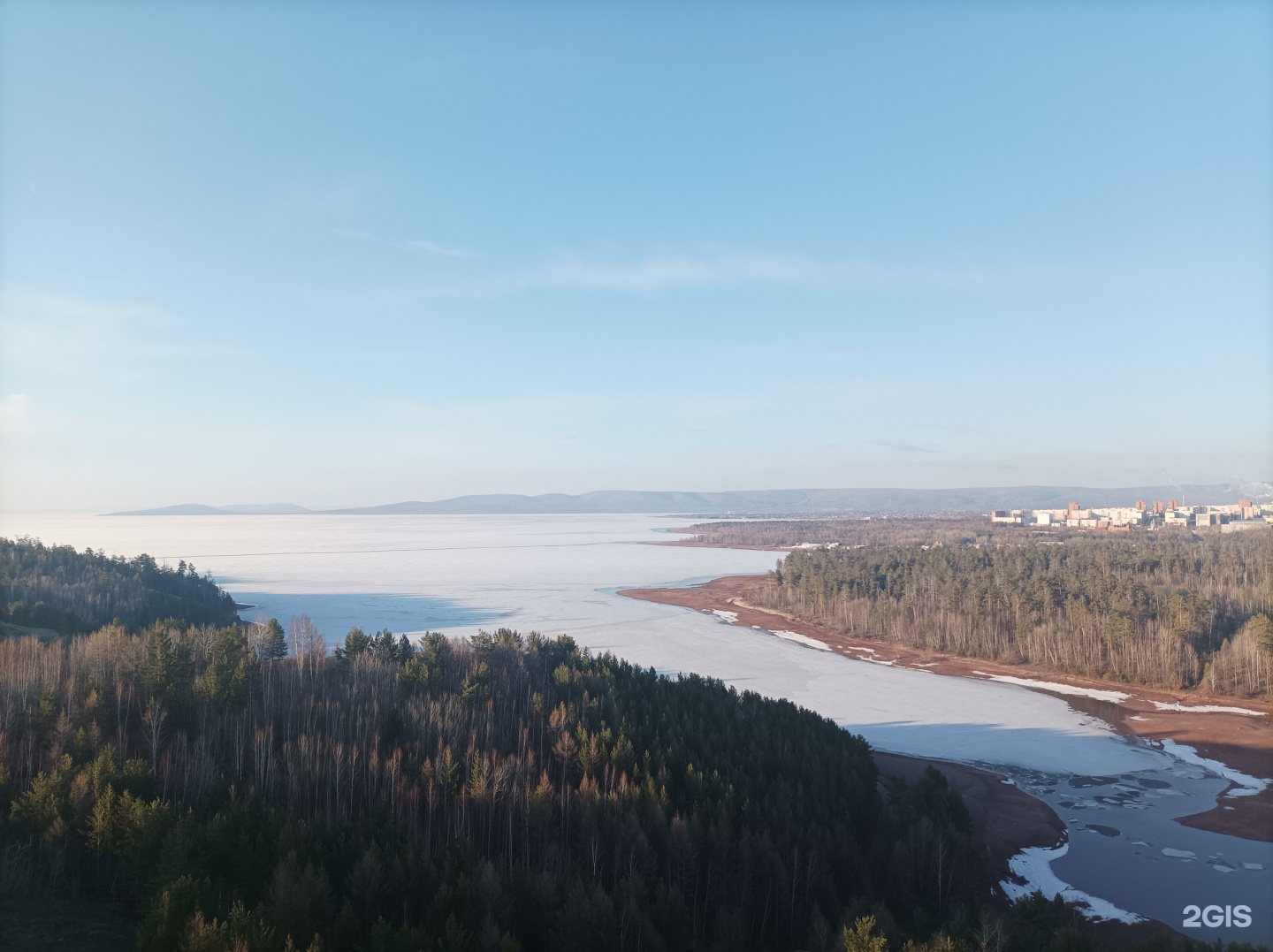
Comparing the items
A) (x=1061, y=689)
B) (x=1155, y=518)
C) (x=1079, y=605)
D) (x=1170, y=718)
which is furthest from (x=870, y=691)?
(x=1155, y=518)

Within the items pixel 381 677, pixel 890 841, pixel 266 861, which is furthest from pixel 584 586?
pixel 266 861

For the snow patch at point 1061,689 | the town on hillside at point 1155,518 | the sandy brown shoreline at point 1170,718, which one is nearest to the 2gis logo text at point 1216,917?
the sandy brown shoreline at point 1170,718

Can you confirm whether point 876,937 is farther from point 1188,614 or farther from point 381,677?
point 1188,614

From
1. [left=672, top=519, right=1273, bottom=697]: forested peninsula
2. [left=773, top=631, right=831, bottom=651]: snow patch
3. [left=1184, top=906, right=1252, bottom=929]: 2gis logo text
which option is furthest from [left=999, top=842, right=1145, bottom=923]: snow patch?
[left=773, top=631, right=831, bottom=651]: snow patch

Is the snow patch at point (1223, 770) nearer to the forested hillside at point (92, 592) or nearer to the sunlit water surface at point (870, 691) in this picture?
the sunlit water surface at point (870, 691)

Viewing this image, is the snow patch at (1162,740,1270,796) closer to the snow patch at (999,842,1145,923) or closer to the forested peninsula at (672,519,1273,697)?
the snow patch at (999,842,1145,923)
